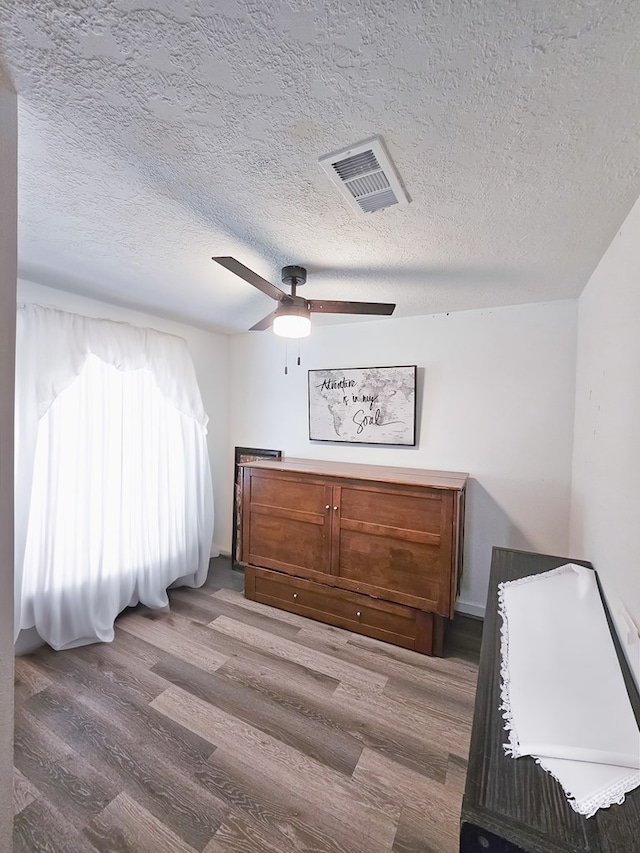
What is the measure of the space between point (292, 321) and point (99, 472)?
1740 millimetres

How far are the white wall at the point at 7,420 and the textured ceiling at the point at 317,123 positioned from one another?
0.13 metres

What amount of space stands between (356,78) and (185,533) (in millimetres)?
3017

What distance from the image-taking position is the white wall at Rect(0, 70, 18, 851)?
81cm

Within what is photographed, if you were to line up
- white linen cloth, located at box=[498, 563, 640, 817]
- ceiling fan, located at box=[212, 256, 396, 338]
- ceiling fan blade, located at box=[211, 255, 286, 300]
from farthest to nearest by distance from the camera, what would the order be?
1. ceiling fan, located at box=[212, 256, 396, 338]
2. ceiling fan blade, located at box=[211, 255, 286, 300]
3. white linen cloth, located at box=[498, 563, 640, 817]

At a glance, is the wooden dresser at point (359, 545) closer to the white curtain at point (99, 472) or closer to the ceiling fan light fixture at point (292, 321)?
the white curtain at point (99, 472)

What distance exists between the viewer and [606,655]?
0.96m

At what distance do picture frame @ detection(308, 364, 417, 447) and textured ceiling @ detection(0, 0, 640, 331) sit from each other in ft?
3.80

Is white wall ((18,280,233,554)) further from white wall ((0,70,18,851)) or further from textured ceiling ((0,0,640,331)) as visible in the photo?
white wall ((0,70,18,851))

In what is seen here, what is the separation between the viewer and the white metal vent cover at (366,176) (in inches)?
39.2

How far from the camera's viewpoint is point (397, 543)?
2164 mm

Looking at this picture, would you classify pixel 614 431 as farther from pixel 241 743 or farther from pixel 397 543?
pixel 241 743

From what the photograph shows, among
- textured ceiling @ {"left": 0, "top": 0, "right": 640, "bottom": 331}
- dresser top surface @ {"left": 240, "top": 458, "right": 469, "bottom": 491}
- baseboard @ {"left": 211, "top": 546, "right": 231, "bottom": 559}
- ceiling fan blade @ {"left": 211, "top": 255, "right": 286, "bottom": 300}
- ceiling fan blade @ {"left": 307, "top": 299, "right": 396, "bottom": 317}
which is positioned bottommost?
baseboard @ {"left": 211, "top": 546, "right": 231, "bottom": 559}

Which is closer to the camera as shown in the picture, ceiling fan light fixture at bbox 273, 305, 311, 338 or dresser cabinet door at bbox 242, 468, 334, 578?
ceiling fan light fixture at bbox 273, 305, 311, 338

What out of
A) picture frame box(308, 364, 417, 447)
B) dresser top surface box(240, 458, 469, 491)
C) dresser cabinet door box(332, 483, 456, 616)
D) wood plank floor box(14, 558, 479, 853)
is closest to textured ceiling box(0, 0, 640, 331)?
picture frame box(308, 364, 417, 447)
